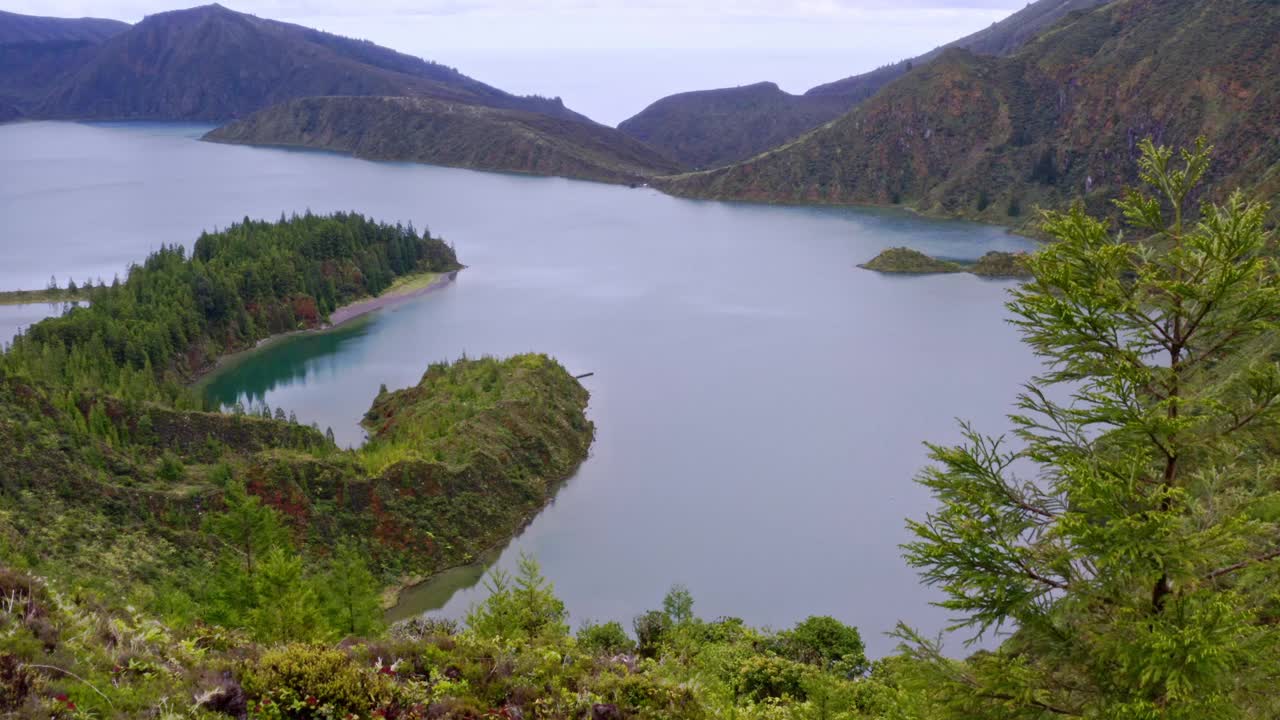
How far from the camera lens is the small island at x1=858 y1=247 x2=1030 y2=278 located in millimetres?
92625

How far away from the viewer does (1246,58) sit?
365ft

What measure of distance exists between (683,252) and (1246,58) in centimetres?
6962

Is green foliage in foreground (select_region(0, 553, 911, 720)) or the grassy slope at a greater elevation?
green foliage in foreground (select_region(0, 553, 911, 720))

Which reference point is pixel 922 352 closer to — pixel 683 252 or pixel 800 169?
pixel 683 252

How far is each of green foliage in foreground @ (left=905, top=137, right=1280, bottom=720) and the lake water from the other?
2049 centimetres

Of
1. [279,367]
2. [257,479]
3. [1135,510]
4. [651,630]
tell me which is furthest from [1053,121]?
[1135,510]

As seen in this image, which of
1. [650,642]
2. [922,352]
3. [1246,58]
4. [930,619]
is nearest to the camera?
[650,642]

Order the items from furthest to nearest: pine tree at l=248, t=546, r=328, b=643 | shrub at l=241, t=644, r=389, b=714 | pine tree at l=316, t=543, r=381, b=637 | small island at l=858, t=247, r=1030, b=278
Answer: small island at l=858, t=247, r=1030, b=278 → pine tree at l=316, t=543, r=381, b=637 → pine tree at l=248, t=546, r=328, b=643 → shrub at l=241, t=644, r=389, b=714

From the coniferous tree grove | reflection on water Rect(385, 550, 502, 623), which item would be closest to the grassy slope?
reflection on water Rect(385, 550, 502, 623)

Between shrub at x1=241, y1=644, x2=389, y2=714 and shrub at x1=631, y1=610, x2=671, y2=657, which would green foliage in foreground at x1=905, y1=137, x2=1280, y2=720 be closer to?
shrub at x1=241, y1=644, x2=389, y2=714

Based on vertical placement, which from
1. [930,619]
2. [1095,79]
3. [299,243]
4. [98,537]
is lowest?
[930,619]

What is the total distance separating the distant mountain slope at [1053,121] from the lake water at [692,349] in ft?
42.7

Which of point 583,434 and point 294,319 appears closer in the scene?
point 583,434

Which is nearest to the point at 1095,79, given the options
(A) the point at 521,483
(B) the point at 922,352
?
(B) the point at 922,352
